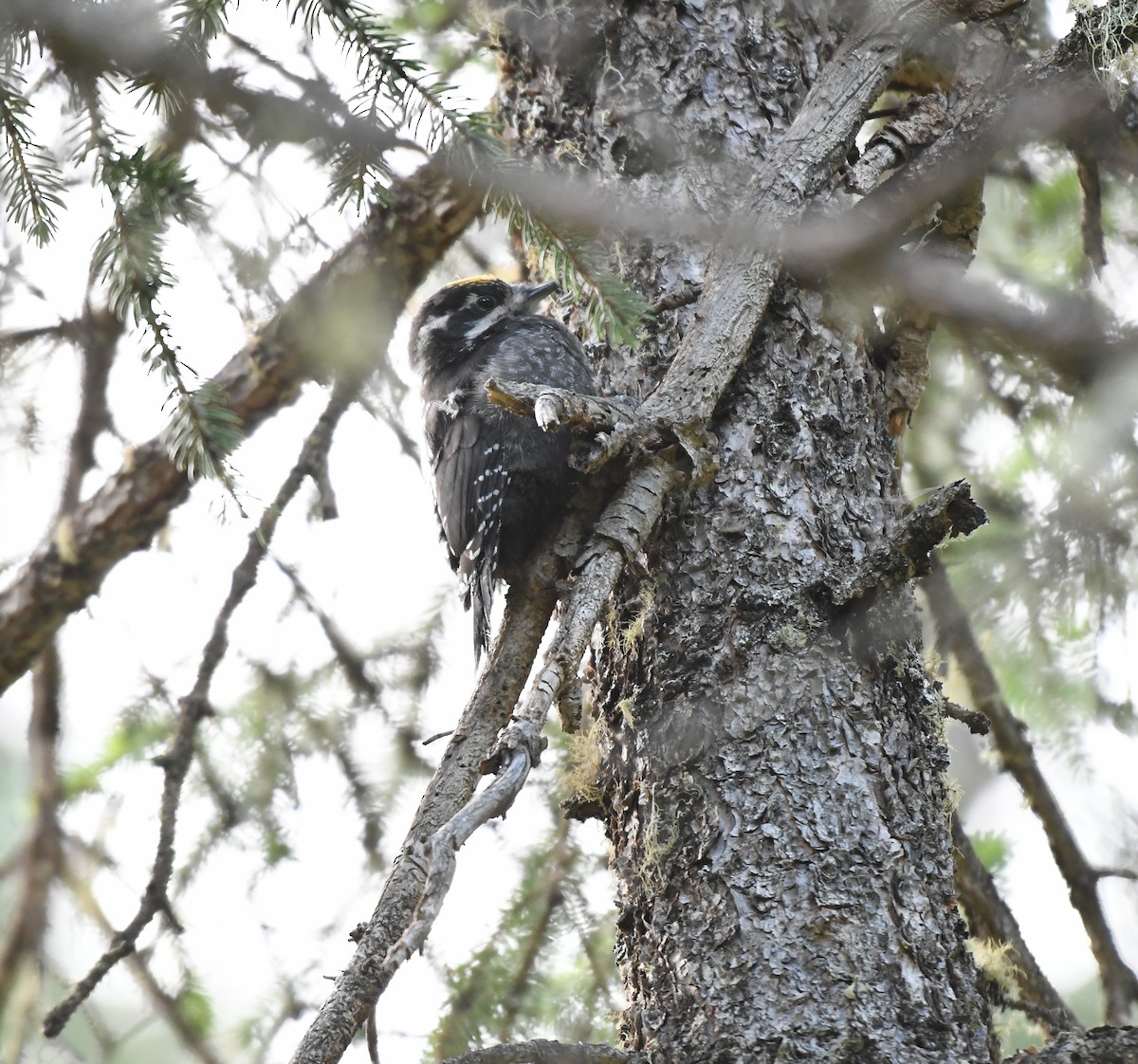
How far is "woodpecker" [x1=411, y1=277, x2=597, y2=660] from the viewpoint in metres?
2.64

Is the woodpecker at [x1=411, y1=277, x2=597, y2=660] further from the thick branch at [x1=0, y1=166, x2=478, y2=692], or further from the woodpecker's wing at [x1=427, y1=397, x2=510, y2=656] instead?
the thick branch at [x1=0, y1=166, x2=478, y2=692]

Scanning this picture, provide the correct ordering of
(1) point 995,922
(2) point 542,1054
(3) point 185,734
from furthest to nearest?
(3) point 185,734, (1) point 995,922, (2) point 542,1054

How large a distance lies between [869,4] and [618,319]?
122cm

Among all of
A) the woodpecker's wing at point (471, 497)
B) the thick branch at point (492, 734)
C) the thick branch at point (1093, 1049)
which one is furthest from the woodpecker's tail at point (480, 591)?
the thick branch at point (1093, 1049)

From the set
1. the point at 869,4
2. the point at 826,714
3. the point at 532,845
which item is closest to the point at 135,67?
the point at 826,714

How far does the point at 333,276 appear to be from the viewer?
3648 millimetres

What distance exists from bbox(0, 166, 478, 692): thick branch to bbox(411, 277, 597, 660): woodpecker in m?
0.20

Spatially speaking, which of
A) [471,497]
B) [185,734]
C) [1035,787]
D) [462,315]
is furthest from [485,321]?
[1035,787]

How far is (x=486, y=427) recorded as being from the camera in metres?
2.89

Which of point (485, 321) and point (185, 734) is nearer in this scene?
point (185, 734)

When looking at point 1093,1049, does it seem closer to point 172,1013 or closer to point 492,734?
point 492,734

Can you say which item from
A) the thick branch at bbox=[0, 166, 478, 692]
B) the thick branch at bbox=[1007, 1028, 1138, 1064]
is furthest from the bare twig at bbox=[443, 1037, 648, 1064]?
the thick branch at bbox=[0, 166, 478, 692]

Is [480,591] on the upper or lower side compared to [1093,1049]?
upper

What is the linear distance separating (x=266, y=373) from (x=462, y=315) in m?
0.64
